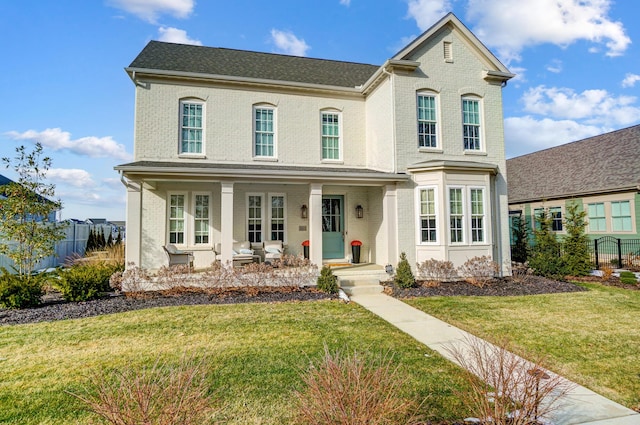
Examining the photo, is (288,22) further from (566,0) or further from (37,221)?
(37,221)

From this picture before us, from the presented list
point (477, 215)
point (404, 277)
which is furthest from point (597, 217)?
point (404, 277)

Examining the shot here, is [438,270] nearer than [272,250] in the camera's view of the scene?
Yes

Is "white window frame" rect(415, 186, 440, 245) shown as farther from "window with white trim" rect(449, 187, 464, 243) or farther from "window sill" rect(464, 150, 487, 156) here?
"window sill" rect(464, 150, 487, 156)

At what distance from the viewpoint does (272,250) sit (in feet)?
39.7

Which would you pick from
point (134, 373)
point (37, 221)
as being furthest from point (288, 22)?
point (134, 373)

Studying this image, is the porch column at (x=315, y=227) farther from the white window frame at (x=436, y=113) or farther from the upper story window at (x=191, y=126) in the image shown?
the upper story window at (x=191, y=126)

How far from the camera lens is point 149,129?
11836 millimetres

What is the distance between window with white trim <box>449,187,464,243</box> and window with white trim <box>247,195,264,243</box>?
668 centimetres

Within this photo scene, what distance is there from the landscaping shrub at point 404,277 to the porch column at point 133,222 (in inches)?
302

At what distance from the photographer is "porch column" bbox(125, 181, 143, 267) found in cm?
995

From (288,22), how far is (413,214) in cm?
824

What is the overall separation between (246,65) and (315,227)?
24.4 feet

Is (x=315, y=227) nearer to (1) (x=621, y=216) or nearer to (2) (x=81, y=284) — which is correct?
(2) (x=81, y=284)

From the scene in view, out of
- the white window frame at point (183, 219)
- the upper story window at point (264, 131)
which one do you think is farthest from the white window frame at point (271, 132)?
the white window frame at point (183, 219)
